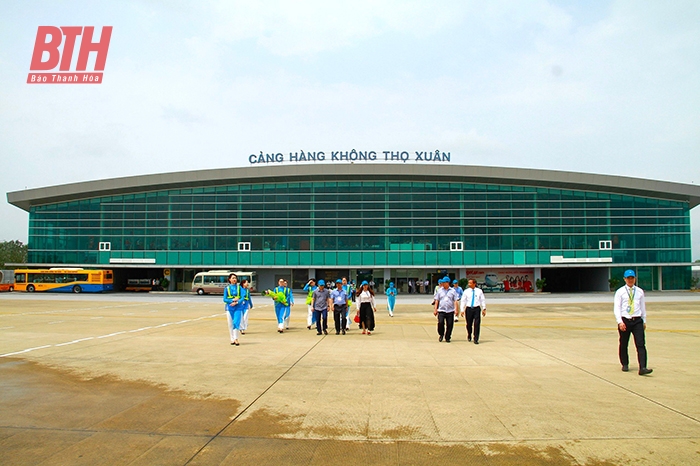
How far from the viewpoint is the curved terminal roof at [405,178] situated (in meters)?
56.3

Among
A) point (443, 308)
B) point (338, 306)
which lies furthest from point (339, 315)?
point (443, 308)

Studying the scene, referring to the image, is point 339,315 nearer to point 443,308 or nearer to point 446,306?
point 443,308

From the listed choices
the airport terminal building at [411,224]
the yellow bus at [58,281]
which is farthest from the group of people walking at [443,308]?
the yellow bus at [58,281]

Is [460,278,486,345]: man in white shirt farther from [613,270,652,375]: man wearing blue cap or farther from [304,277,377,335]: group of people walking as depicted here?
[613,270,652,375]: man wearing blue cap

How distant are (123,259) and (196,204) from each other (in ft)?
34.3

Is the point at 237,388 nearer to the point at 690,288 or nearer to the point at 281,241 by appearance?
the point at 281,241

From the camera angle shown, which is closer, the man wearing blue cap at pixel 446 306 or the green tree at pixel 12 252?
the man wearing blue cap at pixel 446 306

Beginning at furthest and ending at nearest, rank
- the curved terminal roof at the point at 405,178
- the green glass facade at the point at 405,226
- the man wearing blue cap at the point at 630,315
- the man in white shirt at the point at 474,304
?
1. the green glass facade at the point at 405,226
2. the curved terminal roof at the point at 405,178
3. the man in white shirt at the point at 474,304
4. the man wearing blue cap at the point at 630,315

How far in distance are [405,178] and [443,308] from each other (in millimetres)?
43746

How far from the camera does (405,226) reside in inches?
2249

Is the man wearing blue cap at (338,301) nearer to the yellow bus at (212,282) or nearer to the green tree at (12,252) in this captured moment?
the yellow bus at (212,282)

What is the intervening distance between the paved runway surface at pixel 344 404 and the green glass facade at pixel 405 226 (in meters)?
43.2

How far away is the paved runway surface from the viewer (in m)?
5.25

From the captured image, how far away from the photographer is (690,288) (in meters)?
58.9
